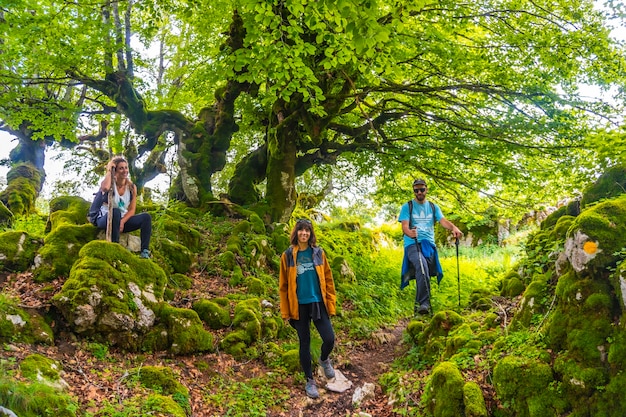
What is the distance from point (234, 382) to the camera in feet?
16.1

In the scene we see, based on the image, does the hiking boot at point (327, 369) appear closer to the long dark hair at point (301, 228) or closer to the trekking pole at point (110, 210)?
the long dark hair at point (301, 228)

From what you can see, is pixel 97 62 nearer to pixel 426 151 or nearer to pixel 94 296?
pixel 94 296

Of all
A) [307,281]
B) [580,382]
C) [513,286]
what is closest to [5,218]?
[307,281]

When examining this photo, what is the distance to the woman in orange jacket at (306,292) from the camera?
479 centimetres

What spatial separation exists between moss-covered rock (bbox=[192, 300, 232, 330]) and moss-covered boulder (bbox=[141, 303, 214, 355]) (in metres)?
0.38

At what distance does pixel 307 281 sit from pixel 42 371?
276 cm

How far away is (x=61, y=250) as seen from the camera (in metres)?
5.78

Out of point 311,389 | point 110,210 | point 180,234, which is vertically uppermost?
point 110,210

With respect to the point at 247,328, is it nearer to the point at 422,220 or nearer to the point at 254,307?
the point at 254,307

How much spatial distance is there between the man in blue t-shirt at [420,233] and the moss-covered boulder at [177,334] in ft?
11.2

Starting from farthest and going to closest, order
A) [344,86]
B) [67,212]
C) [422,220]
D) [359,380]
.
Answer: [344,86], [67,212], [422,220], [359,380]

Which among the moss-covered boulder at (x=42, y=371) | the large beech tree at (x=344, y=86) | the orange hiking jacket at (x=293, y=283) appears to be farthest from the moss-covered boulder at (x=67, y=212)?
the orange hiking jacket at (x=293, y=283)

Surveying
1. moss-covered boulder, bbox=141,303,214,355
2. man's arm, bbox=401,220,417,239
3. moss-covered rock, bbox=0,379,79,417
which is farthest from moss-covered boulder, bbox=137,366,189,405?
man's arm, bbox=401,220,417,239

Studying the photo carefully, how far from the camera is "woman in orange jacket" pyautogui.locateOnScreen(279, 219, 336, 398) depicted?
15.7ft
